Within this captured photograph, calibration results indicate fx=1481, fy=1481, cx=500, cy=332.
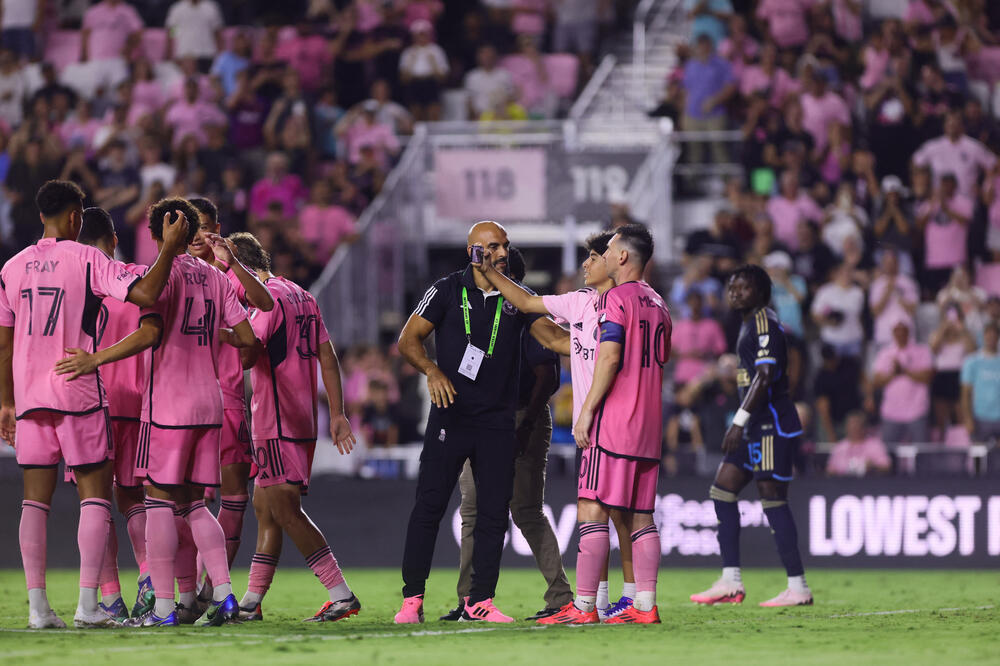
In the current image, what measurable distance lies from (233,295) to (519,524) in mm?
2426

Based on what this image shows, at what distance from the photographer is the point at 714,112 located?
1939 centimetres

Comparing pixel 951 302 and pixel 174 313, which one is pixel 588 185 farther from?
pixel 174 313

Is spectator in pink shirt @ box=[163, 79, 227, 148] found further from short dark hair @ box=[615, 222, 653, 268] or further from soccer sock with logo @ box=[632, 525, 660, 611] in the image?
soccer sock with logo @ box=[632, 525, 660, 611]

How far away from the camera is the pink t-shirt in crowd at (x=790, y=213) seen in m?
18.0

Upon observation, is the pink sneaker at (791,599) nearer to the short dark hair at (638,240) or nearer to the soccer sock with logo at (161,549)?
the short dark hair at (638,240)

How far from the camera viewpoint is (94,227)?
856 cm

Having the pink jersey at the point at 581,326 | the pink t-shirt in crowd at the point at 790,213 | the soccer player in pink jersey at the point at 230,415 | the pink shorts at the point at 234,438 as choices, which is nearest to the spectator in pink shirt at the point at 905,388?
the pink t-shirt in crowd at the point at 790,213

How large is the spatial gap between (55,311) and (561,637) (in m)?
3.22


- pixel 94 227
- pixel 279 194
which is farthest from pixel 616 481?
pixel 279 194

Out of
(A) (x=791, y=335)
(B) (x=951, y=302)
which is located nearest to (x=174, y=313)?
(A) (x=791, y=335)

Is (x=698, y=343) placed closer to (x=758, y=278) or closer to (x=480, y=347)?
(x=758, y=278)

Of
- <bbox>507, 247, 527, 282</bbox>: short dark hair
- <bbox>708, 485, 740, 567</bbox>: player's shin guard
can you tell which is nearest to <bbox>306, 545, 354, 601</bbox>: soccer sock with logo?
<bbox>507, 247, 527, 282</bbox>: short dark hair

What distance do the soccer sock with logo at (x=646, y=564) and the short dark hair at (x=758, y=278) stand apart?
8.52 feet

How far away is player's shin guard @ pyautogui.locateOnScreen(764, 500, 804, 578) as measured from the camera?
410 inches
